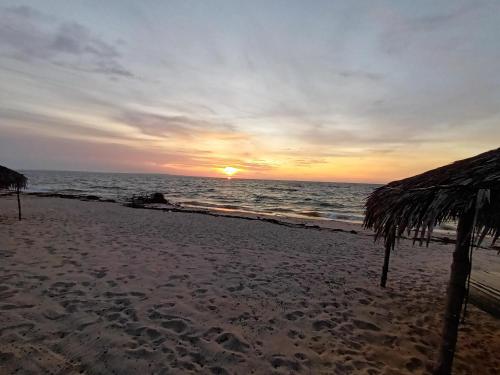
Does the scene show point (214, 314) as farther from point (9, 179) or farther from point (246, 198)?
point (246, 198)

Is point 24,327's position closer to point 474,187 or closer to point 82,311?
point 82,311

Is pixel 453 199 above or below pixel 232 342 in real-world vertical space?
above

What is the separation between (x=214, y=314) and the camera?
17.1 ft

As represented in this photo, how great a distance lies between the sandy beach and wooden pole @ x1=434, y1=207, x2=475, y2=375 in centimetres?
59

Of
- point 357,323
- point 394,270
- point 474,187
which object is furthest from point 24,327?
point 394,270

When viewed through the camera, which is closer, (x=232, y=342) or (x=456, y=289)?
(x=456, y=289)

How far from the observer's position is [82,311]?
4.95 metres

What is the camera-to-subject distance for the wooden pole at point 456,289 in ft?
11.8

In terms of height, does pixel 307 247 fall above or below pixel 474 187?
below

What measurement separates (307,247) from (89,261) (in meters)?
7.18

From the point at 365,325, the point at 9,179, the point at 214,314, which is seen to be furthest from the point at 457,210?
the point at 9,179

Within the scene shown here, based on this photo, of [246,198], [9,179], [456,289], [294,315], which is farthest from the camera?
[246,198]

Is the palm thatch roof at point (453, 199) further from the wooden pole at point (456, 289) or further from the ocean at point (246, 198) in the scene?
the ocean at point (246, 198)

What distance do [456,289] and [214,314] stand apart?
138 inches
